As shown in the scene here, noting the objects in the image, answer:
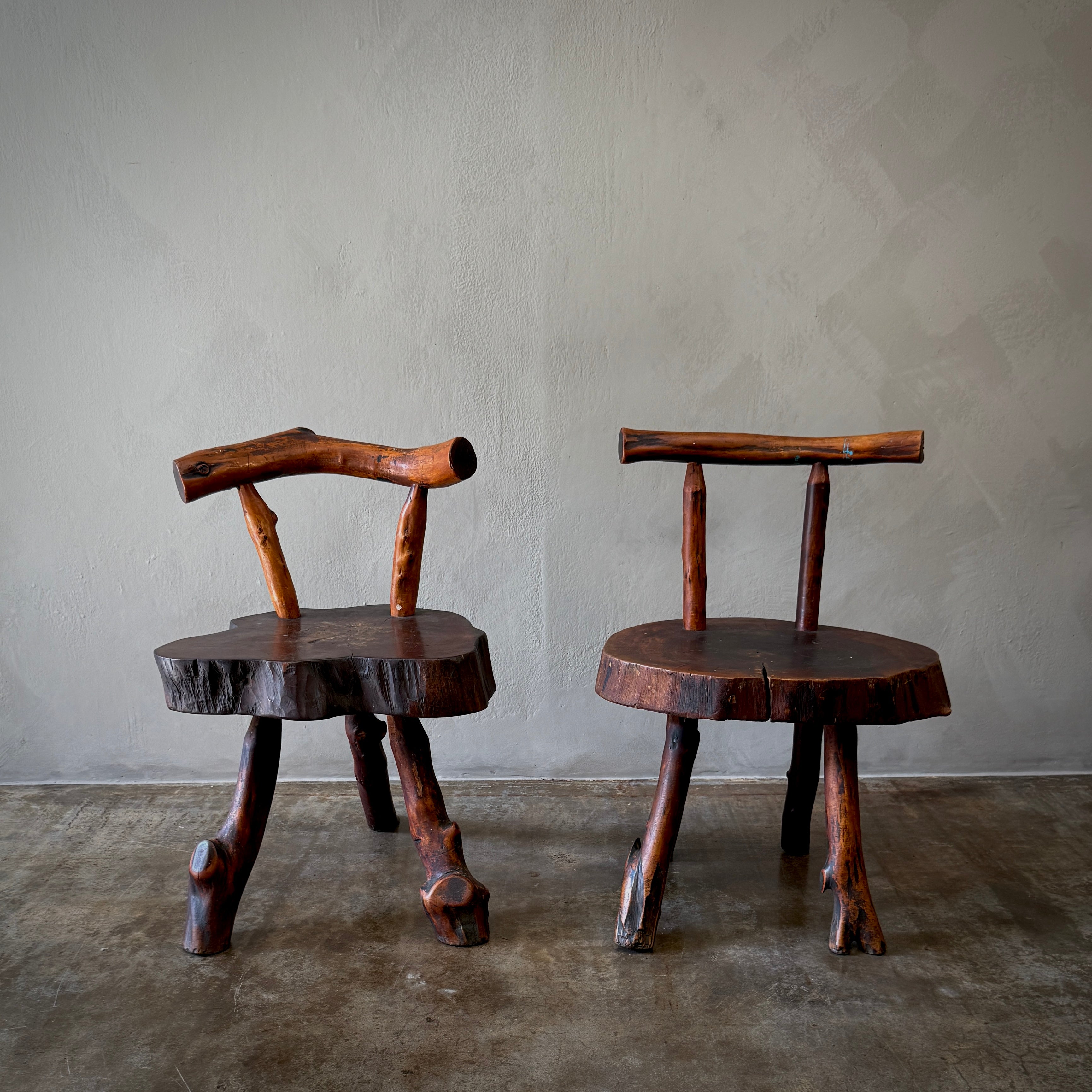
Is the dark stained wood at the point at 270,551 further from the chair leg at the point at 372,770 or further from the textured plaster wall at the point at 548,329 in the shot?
the textured plaster wall at the point at 548,329

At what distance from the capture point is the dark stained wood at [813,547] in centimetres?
211

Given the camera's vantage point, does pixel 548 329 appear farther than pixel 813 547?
Yes

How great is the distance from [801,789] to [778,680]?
69 centimetres

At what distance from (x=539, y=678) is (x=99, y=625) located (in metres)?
1.28

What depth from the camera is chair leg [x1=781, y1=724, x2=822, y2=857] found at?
2205 millimetres

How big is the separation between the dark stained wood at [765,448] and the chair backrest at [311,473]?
1.24 ft

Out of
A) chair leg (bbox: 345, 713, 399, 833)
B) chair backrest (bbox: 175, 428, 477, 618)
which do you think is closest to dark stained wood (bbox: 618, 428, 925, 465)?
chair backrest (bbox: 175, 428, 477, 618)

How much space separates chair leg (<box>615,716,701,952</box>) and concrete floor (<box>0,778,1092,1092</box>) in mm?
59

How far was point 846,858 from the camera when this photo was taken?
71.6 inches

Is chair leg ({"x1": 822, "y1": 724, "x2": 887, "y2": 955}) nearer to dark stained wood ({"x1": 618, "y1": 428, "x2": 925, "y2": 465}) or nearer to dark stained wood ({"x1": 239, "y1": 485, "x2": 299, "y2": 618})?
dark stained wood ({"x1": 618, "y1": 428, "x2": 925, "y2": 465})

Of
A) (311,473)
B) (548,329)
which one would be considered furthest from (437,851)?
(548,329)

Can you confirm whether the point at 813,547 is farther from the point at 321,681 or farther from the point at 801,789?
the point at 321,681

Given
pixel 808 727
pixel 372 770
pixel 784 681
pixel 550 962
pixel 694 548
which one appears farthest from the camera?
pixel 372 770

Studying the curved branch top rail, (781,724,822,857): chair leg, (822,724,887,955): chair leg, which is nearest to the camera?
(822,724,887,955): chair leg
